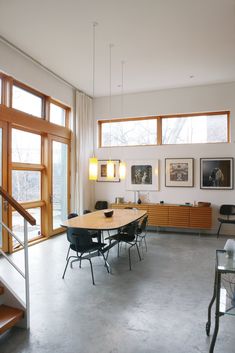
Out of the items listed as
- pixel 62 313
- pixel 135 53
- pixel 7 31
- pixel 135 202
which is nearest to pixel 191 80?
pixel 135 53

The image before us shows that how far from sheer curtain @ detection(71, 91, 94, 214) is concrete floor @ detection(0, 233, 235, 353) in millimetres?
2520

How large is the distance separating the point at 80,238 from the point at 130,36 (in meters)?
3.56

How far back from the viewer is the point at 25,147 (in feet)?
18.4

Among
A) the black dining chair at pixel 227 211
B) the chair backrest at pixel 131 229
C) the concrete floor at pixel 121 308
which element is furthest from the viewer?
the black dining chair at pixel 227 211

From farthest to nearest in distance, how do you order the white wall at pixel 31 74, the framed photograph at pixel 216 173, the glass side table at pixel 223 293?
the framed photograph at pixel 216 173 → the white wall at pixel 31 74 → the glass side table at pixel 223 293

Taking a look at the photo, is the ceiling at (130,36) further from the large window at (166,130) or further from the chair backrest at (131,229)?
the chair backrest at (131,229)

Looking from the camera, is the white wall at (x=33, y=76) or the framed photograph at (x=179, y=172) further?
the framed photograph at (x=179, y=172)

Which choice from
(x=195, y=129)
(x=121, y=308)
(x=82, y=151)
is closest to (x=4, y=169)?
(x=82, y=151)

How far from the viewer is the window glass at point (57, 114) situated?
652 cm

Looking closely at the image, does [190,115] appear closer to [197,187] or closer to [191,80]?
[191,80]

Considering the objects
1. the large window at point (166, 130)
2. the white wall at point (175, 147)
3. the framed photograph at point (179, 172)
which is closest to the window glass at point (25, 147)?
the white wall at point (175, 147)

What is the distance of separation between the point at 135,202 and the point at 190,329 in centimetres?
504

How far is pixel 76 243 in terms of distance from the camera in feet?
12.1

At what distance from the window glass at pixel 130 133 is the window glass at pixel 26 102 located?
2537 millimetres
